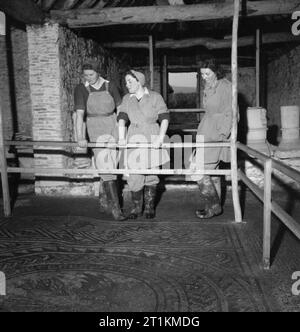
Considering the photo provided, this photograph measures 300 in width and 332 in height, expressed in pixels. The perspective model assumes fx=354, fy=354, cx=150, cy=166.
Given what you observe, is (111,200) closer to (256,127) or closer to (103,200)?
(103,200)

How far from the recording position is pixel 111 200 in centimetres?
469

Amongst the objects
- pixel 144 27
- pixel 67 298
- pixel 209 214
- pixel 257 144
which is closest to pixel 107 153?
pixel 209 214

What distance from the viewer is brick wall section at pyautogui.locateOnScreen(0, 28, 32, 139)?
27.6 feet

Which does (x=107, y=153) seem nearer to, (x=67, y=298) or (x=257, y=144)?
(x=67, y=298)

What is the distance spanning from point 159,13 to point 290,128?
10.9 feet

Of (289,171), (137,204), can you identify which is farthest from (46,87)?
(289,171)

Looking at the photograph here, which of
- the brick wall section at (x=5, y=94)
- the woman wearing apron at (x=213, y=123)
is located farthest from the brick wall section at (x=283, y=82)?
the brick wall section at (x=5, y=94)

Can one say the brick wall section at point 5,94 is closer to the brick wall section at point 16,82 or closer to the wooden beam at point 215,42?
the brick wall section at point 16,82

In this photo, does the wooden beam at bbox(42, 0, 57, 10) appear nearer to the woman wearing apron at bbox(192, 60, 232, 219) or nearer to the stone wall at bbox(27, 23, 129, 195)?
the stone wall at bbox(27, 23, 129, 195)

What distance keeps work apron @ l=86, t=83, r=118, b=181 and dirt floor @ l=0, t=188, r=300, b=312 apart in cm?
74

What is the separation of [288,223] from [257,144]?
427 centimetres

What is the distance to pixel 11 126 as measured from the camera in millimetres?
8773

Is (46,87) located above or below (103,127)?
above

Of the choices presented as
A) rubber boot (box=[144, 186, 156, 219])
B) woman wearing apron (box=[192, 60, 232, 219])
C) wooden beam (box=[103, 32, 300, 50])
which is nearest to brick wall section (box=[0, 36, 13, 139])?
A: wooden beam (box=[103, 32, 300, 50])
